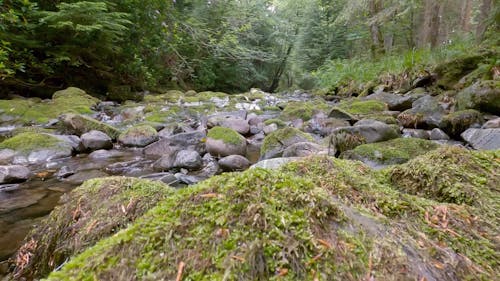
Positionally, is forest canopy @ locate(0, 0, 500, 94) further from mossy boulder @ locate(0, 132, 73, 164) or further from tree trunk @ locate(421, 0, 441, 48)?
mossy boulder @ locate(0, 132, 73, 164)

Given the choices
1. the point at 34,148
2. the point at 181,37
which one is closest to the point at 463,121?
the point at 34,148

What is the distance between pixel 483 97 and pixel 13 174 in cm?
738

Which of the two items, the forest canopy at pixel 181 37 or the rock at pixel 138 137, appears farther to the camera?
the forest canopy at pixel 181 37

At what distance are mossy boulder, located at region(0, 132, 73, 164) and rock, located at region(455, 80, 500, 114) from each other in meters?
7.27

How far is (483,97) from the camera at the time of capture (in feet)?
17.7

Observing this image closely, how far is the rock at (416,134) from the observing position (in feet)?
17.4

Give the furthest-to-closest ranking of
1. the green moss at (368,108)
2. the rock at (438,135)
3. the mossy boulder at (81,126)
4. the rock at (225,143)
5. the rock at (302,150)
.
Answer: the green moss at (368,108) → the mossy boulder at (81,126) → the rock at (225,143) → the rock at (438,135) → the rock at (302,150)

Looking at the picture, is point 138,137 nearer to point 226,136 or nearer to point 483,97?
point 226,136

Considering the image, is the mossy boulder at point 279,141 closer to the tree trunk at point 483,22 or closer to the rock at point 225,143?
the rock at point 225,143

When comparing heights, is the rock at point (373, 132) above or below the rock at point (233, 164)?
above

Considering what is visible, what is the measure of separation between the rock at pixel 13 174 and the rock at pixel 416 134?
5.86m

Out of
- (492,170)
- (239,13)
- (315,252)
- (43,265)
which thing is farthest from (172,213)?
(239,13)

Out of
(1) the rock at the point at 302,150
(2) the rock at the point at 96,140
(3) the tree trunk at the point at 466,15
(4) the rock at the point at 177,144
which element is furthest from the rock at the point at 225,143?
(3) the tree trunk at the point at 466,15

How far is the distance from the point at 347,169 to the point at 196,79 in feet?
67.6
